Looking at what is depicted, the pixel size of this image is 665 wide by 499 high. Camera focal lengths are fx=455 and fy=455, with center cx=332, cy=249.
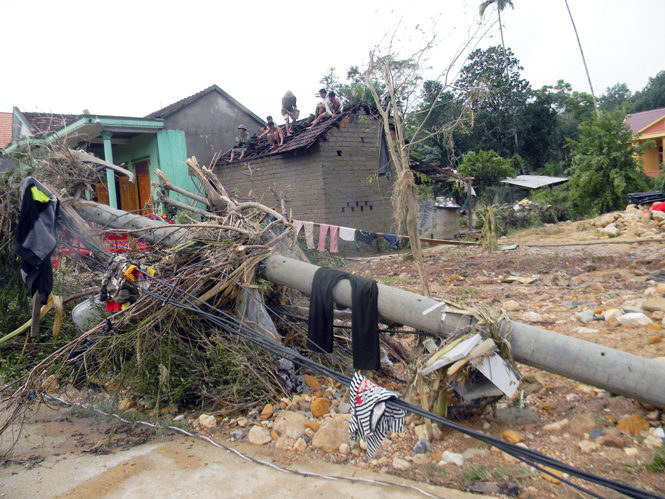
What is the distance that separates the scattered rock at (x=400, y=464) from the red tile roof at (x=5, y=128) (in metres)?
21.5

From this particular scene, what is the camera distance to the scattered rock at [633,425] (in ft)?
10.2

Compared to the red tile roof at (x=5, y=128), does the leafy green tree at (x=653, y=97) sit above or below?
above

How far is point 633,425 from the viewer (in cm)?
312

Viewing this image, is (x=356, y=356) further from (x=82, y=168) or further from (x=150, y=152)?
(x=150, y=152)

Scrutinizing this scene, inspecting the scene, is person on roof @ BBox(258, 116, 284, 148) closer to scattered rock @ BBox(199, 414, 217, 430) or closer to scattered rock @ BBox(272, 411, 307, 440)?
scattered rock @ BBox(199, 414, 217, 430)

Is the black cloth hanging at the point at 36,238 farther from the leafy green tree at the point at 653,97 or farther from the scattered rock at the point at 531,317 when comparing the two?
the leafy green tree at the point at 653,97

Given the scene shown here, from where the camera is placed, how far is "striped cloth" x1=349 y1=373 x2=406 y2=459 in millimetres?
2754

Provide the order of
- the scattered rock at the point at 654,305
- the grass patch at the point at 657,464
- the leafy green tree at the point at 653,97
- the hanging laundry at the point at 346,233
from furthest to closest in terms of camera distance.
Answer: the leafy green tree at the point at 653,97 → the hanging laundry at the point at 346,233 → the scattered rock at the point at 654,305 → the grass patch at the point at 657,464

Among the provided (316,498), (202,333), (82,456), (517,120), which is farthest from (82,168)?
(517,120)

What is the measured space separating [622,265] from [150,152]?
40.8ft

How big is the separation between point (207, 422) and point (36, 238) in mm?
2392

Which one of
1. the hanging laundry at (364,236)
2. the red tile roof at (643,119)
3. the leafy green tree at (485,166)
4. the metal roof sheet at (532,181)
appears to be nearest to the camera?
the hanging laundry at (364,236)

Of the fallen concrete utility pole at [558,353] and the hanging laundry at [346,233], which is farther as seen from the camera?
the hanging laundry at [346,233]

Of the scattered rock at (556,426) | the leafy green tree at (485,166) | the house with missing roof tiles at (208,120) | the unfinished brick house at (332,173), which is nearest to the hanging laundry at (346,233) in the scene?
the unfinished brick house at (332,173)
